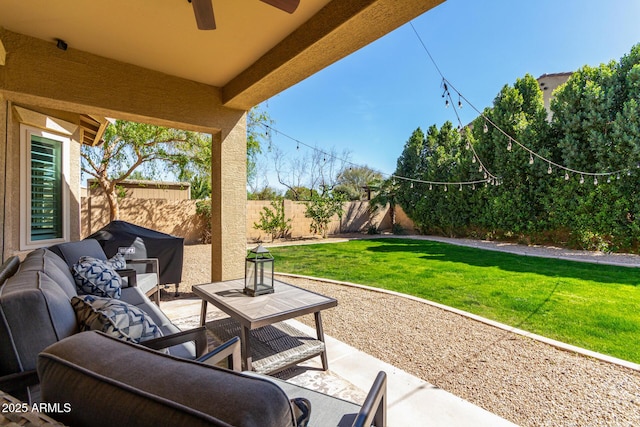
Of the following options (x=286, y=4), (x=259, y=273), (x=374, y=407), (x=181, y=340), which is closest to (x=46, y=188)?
(x=259, y=273)

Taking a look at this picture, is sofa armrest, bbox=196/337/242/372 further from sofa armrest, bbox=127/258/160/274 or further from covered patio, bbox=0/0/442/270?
sofa armrest, bbox=127/258/160/274

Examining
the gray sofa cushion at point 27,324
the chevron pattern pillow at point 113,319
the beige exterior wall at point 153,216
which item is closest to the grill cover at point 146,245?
the chevron pattern pillow at point 113,319

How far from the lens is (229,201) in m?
4.27

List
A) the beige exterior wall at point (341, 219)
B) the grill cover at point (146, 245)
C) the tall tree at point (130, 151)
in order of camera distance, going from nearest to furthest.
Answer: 1. the grill cover at point (146, 245)
2. the tall tree at point (130, 151)
3. the beige exterior wall at point (341, 219)

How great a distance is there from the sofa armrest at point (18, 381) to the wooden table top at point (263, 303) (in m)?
1.09

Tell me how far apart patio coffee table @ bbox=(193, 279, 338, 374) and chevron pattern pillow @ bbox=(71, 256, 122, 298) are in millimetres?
670

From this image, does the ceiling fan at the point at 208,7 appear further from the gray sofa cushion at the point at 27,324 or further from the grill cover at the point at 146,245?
the grill cover at the point at 146,245

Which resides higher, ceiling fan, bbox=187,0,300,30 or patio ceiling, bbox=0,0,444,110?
patio ceiling, bbox=0,0,444,110

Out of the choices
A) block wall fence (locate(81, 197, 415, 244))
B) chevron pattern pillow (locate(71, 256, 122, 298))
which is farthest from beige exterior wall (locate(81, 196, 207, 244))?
chevron pattern pillow (locate(71, 256, 122, 298))

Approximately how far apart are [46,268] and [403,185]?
13277mm

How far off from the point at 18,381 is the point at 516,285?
5765 millimetres

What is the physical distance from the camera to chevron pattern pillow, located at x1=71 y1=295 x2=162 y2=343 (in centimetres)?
140

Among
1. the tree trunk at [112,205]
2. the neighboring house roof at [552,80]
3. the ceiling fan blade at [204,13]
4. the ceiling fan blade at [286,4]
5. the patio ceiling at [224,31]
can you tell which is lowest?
the tree trunk at [112,205]

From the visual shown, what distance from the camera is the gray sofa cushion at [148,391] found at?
600 millimetres
